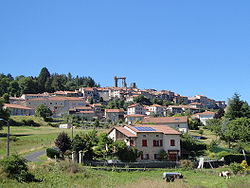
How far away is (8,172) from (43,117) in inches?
3218

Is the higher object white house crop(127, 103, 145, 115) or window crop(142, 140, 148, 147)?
white house crop(127, 103, 145, 115)

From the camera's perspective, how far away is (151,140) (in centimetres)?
4709

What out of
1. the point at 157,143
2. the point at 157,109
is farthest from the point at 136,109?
the point at 157,143

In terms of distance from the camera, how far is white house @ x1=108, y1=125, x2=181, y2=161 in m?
46.0

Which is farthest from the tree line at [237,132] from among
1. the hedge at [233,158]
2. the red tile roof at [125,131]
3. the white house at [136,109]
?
the white house at [136,109]

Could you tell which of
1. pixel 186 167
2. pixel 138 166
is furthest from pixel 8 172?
pixel 186 167

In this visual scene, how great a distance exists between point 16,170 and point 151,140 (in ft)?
83.2

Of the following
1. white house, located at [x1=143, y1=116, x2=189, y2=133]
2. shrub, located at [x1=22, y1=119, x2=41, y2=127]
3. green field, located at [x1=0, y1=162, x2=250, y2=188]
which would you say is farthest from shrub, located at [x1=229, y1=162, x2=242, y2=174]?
shrub, located at [x1=22, y1=119, x2=41, y2=127]

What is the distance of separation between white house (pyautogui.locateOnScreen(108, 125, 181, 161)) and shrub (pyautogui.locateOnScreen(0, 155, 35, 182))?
21849 millimetres

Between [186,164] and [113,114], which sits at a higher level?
[113,114]

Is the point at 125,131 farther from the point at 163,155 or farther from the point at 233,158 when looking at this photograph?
the point at 233,158

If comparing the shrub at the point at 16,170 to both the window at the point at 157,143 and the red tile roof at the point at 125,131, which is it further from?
the window at the point at 157,143

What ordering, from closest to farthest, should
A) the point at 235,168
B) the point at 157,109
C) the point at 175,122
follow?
1. the point at 235,168
2. the point at 175,122
3. the point at 157,109

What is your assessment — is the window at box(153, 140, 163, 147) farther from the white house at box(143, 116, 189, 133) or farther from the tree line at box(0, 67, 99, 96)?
the tree line at box(0, 67, 99, 96)
